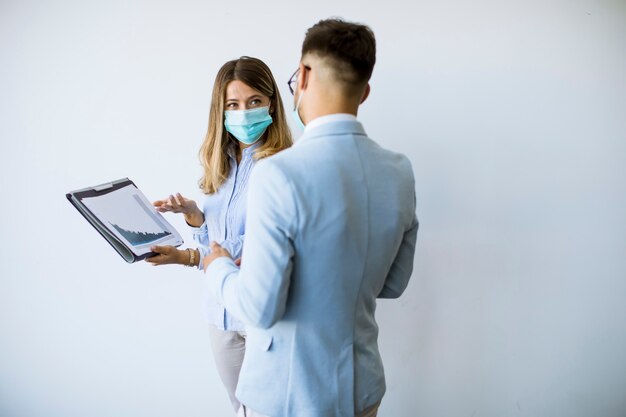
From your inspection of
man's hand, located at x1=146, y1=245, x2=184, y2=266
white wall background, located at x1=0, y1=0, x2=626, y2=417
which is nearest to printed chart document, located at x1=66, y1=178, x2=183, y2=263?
man's hand, located at x1=146, y1=245, x2=184, y2=266

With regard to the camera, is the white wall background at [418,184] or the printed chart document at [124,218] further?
the white wall background at [418,184]

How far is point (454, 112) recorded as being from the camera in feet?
5.71

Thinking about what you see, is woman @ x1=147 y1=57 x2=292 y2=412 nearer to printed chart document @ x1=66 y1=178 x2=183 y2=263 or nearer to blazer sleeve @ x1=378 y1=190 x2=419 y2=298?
printed chart document @ x1=66 y1=178 x2=183 y2=263

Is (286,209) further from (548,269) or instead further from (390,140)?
(548,269)

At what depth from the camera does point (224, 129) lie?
1581 mm

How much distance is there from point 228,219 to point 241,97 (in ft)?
1.21

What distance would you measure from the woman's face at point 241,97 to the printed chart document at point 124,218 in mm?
382

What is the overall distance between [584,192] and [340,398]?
126cm

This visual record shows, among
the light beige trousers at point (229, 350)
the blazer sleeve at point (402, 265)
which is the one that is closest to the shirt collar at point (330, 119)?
the blazer sleeve at point (402, 265)

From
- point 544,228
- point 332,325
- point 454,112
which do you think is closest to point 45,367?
point 332,325

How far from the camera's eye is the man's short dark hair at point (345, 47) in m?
0.92

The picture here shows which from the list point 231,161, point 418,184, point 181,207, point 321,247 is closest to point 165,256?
point 181,207

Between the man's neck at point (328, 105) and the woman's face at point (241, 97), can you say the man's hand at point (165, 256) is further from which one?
the man's neck at point (328, 105)

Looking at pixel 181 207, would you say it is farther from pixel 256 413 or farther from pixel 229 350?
pixel 256 413
